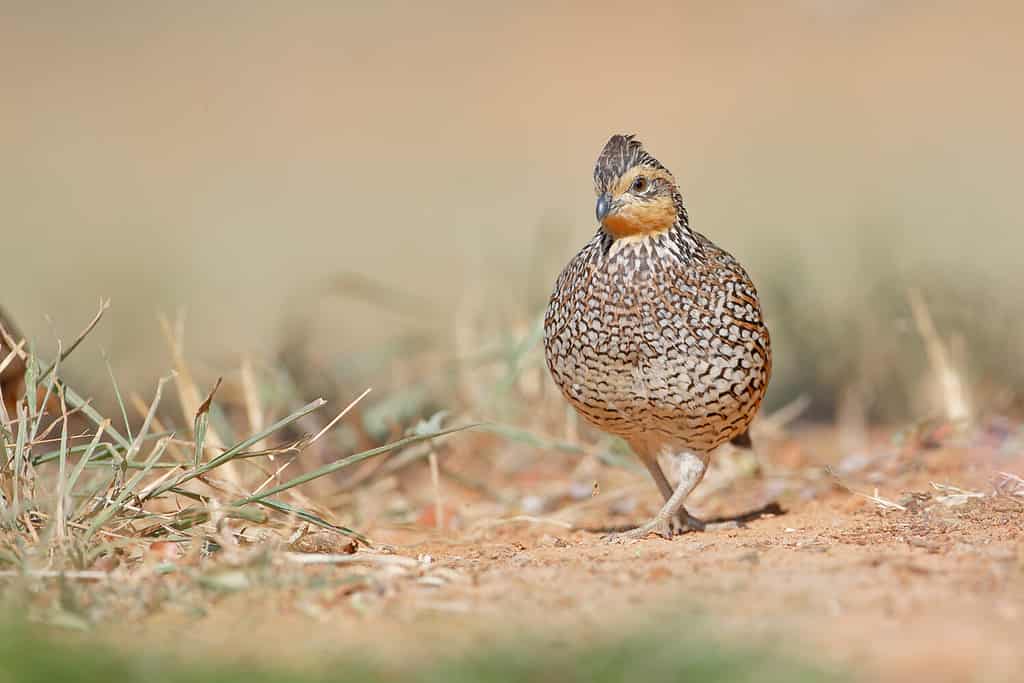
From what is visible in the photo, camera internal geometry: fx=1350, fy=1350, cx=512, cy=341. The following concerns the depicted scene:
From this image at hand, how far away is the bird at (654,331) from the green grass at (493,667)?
2.30 m

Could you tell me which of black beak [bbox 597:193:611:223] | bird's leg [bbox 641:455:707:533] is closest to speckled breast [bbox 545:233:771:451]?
black beak [bbox 597:193:611:223]

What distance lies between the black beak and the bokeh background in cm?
203

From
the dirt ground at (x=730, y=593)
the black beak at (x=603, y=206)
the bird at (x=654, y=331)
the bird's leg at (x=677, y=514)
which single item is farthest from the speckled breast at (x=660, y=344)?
the dirt ground at (x=730, y=593)

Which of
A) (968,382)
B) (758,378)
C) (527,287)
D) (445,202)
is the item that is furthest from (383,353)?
(445,202)

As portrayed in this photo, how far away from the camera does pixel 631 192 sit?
5.38 m

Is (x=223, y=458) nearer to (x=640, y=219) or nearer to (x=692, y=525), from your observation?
(x=640, y=219)

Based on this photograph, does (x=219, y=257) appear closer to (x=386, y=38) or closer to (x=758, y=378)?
(x=386, y=38)

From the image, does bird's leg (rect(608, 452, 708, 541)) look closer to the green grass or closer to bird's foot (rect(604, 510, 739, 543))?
bird's foot (rect(604, 510, 739, 543))

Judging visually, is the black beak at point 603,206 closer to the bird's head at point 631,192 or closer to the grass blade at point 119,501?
the bird's head at point 631,192

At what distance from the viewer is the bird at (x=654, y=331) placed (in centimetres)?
526

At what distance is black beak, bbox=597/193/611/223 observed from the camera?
529 centimetres

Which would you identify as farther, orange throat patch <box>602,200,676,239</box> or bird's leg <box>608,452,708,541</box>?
bird's leg <box>608,452,708,541</box>

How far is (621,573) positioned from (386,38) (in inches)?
574

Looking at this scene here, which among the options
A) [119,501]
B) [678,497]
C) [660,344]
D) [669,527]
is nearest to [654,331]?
[660,344]
